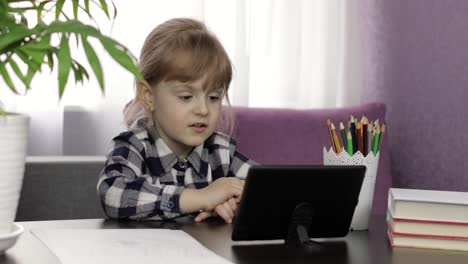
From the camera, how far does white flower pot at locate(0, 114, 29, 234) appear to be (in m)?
0.87

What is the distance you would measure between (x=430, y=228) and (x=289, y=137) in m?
0.98

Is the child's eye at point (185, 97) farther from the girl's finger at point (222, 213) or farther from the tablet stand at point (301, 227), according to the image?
the tablet stand at point (301, 227)

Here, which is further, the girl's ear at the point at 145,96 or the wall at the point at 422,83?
the wall at the point at 422,83

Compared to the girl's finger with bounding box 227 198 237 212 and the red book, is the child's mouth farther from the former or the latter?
the red book

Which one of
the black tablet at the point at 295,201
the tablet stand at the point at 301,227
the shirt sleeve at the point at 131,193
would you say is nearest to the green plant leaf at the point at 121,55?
the black tablet at the point at 295,201

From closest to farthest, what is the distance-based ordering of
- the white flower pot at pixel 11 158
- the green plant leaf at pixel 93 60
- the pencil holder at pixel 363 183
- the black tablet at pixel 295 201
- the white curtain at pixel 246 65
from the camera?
1. the green plant leaf at pixel 93 60
2. the white flower pot at pixel 11 158
3. the black tablet at pixel 295 201
4. the pencil holder at pixel 363 183
5. the white curtain at pixel 246 65

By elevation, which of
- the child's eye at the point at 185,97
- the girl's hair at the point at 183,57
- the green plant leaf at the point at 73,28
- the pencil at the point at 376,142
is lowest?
the pencil at the point at 376,142

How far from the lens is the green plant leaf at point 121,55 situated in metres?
0.76

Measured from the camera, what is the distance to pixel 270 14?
251cm

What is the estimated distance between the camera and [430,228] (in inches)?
42.9

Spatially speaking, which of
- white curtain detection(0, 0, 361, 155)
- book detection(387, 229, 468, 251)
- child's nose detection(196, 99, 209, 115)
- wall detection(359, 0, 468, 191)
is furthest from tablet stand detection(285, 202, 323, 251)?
white curtain detection(0, 0, 361, 155)

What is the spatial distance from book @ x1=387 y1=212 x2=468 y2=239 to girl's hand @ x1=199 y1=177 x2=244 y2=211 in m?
0.33

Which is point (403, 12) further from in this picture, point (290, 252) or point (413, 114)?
point (290, 252)

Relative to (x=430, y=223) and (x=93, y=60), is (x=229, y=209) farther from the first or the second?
(x=93, y=60)
